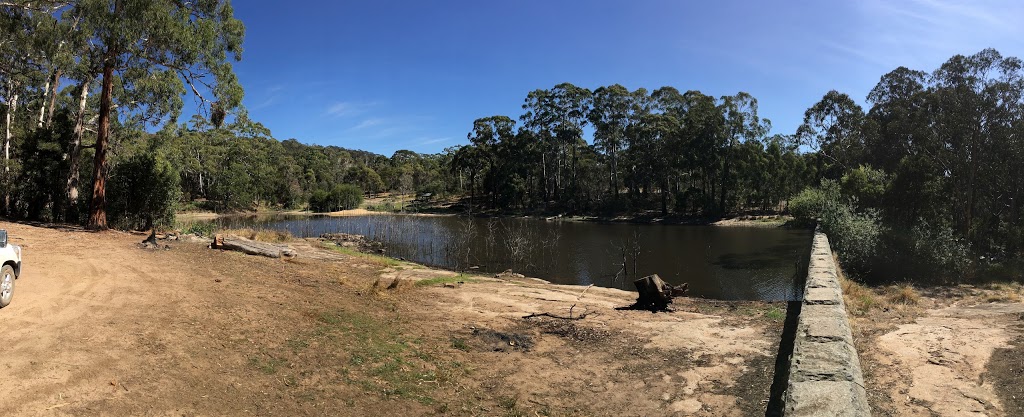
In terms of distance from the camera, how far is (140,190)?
20.8m

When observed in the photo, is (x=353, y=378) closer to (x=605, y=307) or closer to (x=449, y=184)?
(x=605, y=307)

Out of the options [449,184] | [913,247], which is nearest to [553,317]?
[913,247]

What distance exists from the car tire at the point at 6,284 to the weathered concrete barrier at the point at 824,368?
9.59 m

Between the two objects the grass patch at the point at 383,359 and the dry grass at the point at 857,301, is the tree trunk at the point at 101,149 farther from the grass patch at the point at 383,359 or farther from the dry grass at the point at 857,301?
the dry grass at the point at 857,301

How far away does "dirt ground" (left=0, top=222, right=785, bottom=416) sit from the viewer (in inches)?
204

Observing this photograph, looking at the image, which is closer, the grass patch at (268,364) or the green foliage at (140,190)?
the grass patch at (268,364)

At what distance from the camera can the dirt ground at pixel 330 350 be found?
17.0 ft

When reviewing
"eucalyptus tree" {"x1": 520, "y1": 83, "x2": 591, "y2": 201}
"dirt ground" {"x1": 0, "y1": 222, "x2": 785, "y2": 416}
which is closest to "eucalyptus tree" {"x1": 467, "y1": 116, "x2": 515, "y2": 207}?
"eucalyptus tree" {"x1": 520, "y1": 83, "x2": 591, "y2": 201}

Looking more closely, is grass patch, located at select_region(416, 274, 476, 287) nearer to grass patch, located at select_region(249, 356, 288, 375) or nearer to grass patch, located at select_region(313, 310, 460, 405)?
grass patch, located at select_region(313, 310, 460, 405)

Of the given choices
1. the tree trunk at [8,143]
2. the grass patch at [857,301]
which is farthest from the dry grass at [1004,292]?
the tree trunk at [8,143]

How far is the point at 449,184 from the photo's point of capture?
91.9 metres

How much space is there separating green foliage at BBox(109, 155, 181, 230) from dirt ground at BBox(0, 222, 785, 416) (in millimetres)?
9762

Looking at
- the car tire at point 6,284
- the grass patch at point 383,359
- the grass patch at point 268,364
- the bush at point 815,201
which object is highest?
the bush at point 815,201

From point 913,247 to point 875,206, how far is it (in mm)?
5486
